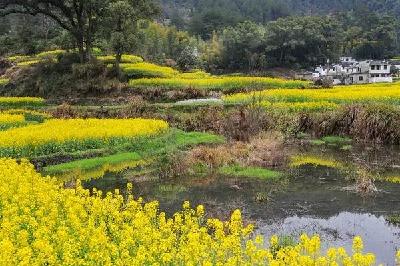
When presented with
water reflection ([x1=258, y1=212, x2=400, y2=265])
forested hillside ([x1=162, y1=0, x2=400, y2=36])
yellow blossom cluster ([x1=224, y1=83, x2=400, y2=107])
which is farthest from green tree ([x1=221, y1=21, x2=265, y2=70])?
water reflection ([x1=258, y1=212, x2=400, y2=265])

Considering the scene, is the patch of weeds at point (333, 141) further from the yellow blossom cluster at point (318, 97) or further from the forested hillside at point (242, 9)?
the forested hillside at point (242, 9)

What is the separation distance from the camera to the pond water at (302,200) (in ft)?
46.8

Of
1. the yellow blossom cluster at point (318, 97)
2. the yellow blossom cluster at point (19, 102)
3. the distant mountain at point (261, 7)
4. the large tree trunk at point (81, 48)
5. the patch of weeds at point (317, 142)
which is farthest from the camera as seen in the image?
A: the distant mountain at point (261, 7)

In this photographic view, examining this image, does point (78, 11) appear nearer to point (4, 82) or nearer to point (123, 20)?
point (123, 20)

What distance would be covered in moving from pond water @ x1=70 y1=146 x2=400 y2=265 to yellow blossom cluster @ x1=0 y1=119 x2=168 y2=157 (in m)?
2.86

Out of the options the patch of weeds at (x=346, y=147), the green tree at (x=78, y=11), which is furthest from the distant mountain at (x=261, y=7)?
the patch of weeds at (x=346, y=147)

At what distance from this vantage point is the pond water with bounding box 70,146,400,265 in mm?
14258

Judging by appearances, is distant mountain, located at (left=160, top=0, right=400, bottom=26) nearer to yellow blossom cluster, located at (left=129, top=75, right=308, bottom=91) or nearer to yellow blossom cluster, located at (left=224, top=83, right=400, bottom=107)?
yellow blossom cluster, located at (left=129, top=75, right=308, bottom=91)

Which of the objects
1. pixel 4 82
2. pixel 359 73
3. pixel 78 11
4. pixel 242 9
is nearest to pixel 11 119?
pixel 78 11

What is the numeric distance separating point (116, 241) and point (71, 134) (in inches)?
508

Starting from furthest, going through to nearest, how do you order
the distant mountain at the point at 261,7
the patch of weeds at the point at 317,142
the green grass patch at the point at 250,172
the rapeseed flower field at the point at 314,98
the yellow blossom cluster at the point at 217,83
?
the distant mountain at the point at 261,7 → the yellow blossom cluster at the point at 217,83 → the rapeseed flower field at the point at 314,98 → the patch of weeds at the point at 317,142 → the green grass patch at the point at 250,172

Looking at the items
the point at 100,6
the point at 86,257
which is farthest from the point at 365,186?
the point at 100,6

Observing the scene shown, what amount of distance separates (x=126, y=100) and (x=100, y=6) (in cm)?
731

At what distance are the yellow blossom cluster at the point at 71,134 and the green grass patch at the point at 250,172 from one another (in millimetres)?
4799
